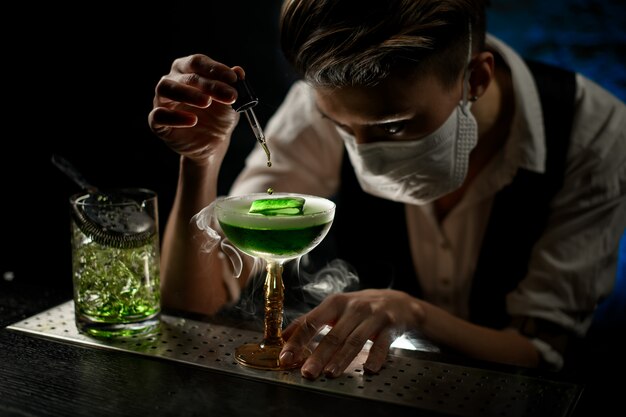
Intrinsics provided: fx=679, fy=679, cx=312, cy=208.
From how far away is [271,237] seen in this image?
4.12ft

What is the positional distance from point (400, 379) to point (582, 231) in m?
1.06

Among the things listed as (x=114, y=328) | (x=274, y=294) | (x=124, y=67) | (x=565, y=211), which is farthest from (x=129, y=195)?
(x=124, y=67)

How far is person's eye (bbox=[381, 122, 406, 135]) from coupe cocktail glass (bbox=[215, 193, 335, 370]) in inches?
17.4

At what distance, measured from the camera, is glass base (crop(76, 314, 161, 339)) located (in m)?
1.50

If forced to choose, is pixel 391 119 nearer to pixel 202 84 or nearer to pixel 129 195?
pixel 202 84

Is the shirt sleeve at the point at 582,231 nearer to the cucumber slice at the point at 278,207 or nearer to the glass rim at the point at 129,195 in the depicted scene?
the cucumber slice at the point at 278,207

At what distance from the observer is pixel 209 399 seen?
1.24 metres

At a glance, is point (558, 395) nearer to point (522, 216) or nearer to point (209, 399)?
point (209, 399)

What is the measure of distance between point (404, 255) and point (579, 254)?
65 centimetres

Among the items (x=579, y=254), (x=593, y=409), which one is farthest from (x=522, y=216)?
(x=593, y=409)

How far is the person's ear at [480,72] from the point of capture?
6.22 ft

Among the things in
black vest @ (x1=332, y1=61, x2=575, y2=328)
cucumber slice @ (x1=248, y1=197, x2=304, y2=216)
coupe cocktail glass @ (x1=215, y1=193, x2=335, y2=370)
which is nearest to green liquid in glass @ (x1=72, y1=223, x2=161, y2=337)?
coupe cocktail glass @ (x1=215, y1=193, x2=335, y2=370)

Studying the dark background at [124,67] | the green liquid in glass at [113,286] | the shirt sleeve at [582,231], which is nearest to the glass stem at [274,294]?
the green liquid in glass at [113,286]

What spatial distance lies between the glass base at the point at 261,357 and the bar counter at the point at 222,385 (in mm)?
19
